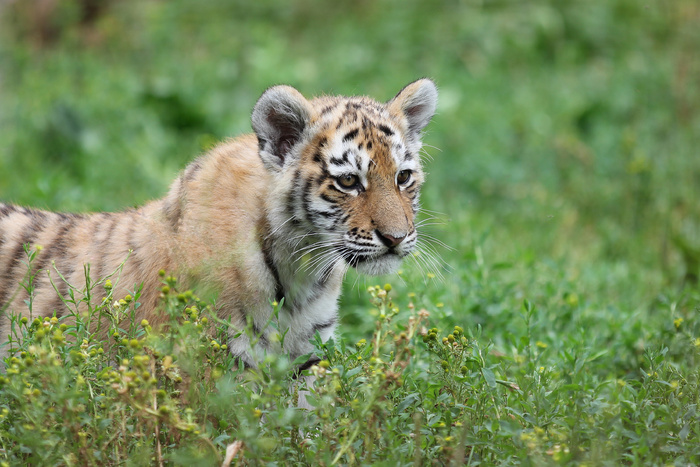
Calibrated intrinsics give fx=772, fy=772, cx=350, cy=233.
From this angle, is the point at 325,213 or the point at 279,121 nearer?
the point at 325,213

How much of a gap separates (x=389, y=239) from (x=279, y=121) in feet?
2.69

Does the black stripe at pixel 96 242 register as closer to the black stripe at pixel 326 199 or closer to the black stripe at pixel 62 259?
the black stripe at pixel 62 259

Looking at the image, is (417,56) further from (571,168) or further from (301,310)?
(301,310)

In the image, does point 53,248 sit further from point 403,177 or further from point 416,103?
point 416,103

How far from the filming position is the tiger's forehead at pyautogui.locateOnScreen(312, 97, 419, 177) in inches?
148

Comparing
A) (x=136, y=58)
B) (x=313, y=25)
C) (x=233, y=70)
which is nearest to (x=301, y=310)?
(x=233, y=70)

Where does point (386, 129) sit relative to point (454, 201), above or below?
above

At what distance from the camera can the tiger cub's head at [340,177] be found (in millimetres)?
3705

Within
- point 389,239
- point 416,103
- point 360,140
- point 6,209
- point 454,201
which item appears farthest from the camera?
point 454,201

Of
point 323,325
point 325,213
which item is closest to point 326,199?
point 325,213

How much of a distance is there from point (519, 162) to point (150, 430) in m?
5.42

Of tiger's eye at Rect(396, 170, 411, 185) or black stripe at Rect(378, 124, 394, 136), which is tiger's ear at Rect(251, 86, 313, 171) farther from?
tiger's eye at Rect(396, 170, 411, 185)

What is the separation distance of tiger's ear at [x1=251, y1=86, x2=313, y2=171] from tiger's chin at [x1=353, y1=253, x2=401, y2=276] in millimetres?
635

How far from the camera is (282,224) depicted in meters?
3.74
